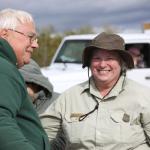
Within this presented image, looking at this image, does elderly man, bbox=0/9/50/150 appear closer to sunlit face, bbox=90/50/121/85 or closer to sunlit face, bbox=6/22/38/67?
sunlit face, bbox=6/22/38/67

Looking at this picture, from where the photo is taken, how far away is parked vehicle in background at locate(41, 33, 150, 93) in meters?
7.73

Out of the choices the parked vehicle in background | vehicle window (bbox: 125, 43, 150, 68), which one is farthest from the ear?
vehicle window (bbox: 125, 43, 150, 68)

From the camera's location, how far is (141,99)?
3.29 meters

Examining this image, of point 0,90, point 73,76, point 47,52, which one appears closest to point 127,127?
point 0,90

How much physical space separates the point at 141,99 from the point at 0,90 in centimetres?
145

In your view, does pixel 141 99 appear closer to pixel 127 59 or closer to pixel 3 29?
pixel 127 59

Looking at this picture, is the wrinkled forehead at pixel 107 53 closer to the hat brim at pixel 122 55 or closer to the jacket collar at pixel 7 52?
the hat brim at pixel 122 55

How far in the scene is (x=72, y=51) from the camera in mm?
8719

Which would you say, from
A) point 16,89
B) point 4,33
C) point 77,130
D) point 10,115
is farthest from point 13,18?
point 77,130

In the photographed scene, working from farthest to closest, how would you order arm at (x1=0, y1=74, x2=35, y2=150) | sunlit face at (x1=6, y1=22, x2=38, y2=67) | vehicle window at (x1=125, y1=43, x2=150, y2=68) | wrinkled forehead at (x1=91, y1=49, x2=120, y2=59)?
vehicle window at (x1=125, y1=43, x2=150, y2=68) → wrinkled forehead at (x1=91, y1=49, x2=120, y2=59) → sunlit face at (x1=6, y1=22, x2=38, y2=67) → arm at (x1=0, y1=74, x2=35, y2=150)

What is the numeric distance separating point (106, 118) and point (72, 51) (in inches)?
217

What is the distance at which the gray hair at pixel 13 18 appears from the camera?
242 centimetres

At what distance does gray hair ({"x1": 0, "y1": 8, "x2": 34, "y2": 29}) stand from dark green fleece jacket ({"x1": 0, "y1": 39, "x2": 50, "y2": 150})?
0.60 ft

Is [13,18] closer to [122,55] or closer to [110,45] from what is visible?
[110,45]
